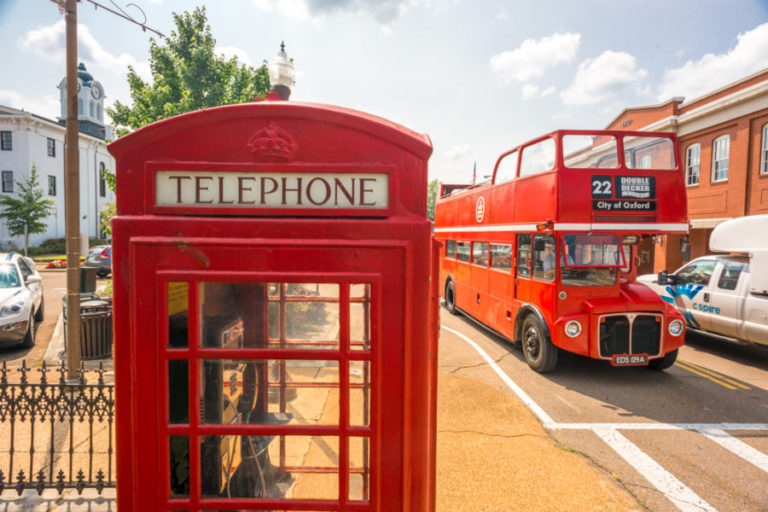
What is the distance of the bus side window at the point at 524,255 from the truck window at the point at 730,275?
4085 millimetres

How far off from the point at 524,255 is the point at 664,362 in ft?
9.33

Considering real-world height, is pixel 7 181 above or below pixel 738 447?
above

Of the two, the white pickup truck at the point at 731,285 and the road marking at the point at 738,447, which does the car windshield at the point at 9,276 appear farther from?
the white pickup truck at the point at 731,285

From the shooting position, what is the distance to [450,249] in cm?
1223

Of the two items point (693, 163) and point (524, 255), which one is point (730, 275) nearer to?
point (524, 255)

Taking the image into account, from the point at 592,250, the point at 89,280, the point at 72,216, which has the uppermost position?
the point at 72,216

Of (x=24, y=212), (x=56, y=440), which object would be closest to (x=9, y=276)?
(x=56, y=440)

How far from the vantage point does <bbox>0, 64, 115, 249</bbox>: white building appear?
32375 millimetres

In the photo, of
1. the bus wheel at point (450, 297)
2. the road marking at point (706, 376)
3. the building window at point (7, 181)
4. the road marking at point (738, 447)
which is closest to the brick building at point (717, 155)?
the bus wheel at point (450, 297)

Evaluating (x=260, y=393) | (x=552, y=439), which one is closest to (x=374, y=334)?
(x=260, y=393)

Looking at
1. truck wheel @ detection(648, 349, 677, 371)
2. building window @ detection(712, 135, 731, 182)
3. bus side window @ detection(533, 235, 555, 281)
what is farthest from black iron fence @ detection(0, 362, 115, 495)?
building window @ detection(712, 135, 731, 182)

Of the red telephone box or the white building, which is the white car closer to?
the red telephone box

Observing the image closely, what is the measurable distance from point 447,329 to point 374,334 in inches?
335

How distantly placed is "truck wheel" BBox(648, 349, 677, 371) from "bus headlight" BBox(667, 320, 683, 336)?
0.43 m
